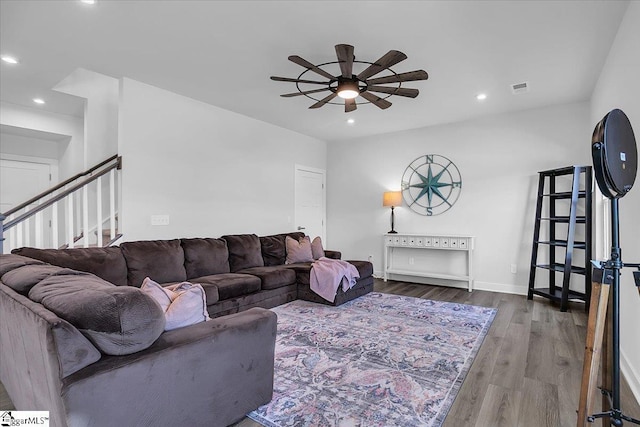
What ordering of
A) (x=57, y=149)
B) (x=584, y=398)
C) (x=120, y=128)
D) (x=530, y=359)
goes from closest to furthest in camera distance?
(x=584, y=398)
(x=530, y=359)
(x=120, y=128)
(x=57, y=149)

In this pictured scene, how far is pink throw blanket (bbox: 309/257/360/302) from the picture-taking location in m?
4.10

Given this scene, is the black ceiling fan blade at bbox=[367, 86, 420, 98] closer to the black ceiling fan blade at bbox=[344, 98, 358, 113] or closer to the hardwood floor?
the black ceiling fan blade at bbox=[344, 98, 358, 113]

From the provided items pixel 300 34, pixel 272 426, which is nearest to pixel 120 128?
pixel 300 34

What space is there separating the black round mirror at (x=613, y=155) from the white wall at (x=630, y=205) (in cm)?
73

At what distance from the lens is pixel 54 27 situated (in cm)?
275

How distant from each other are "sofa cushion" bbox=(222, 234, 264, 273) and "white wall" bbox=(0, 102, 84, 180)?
3.19m

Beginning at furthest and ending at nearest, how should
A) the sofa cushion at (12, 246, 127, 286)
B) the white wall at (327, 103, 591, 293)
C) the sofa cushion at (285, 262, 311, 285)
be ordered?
1. the white wall at (327, 103, 591, 293)
2. the sofa cushion at (285, 262, 311, 285)
3. the sofa cushion at (12, 246, 127, 286)

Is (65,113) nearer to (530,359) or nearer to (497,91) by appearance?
(497,91)

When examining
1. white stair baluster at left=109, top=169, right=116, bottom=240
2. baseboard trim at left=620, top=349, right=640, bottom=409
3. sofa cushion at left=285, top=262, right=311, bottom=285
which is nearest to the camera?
baseboard trim at left=620, top=349, right=640, bottom=409

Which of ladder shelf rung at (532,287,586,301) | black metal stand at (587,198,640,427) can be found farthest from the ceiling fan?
ladder shelf rung at (532,287,586,301)

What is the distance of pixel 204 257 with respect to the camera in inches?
152

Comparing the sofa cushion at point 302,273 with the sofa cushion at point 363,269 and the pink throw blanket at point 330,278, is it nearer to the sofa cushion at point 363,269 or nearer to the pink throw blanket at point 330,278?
the pink throw blanket at point 330,278

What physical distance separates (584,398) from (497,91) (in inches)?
141

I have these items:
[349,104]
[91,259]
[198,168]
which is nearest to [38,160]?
[198,168]
